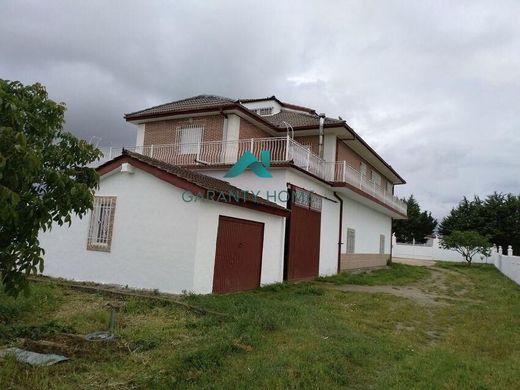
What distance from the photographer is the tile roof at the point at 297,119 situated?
17547 mm

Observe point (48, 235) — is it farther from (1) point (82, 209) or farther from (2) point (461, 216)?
(2) point (461, 216)

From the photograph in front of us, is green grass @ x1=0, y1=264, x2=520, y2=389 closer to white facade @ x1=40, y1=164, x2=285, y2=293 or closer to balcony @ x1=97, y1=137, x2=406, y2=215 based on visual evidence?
white facade @ x1=40, y1=164, x2=285, y2=293

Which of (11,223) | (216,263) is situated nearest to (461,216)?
(216,263)

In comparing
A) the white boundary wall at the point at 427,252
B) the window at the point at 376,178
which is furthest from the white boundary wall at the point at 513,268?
the white boundary wall at the point at 427,252

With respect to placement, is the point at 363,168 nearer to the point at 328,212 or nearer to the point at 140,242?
the point at 328,212

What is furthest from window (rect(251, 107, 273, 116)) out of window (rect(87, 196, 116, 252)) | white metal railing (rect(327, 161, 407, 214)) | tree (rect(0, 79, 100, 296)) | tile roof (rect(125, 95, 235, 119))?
tree (rect(0, 79, 100, 296))

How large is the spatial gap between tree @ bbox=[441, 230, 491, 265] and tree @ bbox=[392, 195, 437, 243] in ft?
58.1

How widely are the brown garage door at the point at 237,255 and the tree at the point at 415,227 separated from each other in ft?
136

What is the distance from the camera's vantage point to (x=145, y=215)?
10789 millimetres

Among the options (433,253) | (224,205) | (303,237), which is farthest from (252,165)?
(433,253)

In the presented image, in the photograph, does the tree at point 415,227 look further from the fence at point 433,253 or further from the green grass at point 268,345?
the green grass at point 268,345

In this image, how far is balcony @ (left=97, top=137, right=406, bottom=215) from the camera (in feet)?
49.8

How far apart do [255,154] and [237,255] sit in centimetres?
507

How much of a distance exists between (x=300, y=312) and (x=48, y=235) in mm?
7892
